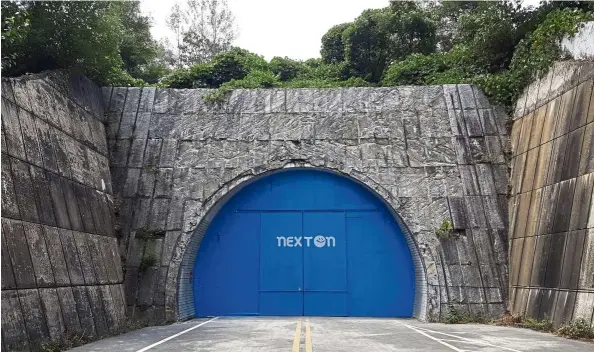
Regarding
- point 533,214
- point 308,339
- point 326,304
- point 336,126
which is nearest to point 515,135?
point 533,214

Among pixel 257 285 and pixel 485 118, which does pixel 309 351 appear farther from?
pixel 485 118

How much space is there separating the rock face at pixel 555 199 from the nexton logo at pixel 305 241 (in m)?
5.16

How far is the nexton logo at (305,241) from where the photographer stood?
17000 mm

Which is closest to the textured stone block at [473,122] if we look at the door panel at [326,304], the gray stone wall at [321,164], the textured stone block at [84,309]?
the gray stone wall at [321,164]

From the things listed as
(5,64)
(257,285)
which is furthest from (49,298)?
(257,285)

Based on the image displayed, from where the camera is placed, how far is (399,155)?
16906 mm

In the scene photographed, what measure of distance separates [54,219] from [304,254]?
7.75m

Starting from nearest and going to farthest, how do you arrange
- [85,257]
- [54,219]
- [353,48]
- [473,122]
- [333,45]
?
[54,219], [85,257], [473,122], [353,48], [333,45]

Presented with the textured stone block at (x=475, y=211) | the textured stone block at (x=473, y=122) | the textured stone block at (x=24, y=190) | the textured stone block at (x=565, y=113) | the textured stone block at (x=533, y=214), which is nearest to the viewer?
the textured stone block at (x=24, y=190)

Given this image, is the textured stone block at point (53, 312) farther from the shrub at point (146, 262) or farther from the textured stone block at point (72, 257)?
the shrub at point (146, 262)

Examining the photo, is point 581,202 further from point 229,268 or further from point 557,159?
point 229,268

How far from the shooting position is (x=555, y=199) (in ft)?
43.5

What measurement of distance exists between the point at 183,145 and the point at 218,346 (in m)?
8.44

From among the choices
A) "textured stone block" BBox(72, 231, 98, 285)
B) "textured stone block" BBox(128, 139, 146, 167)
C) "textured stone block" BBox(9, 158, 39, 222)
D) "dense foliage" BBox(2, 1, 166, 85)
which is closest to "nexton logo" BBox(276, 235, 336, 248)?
"textured stone block" BBox(128, 139, 146, 167)
